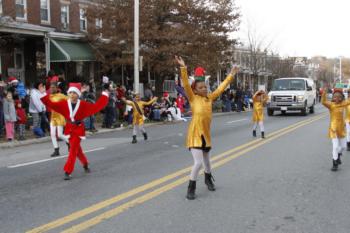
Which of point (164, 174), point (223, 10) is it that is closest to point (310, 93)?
point (223, 10)

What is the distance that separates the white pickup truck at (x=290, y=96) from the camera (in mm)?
26366

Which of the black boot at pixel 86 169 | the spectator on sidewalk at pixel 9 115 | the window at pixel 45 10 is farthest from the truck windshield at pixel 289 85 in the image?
the black boot at pixel 86 169

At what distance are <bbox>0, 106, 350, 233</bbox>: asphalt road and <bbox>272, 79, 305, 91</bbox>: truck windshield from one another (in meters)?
16.0

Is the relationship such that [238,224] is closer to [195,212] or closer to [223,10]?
[195,212]

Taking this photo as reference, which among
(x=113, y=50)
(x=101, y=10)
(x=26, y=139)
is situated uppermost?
(x=101, y=10)

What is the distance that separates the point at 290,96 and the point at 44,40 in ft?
44.9

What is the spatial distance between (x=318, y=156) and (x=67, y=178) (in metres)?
5.76

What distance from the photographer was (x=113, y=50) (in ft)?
84.0

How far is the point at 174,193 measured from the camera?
6977mm

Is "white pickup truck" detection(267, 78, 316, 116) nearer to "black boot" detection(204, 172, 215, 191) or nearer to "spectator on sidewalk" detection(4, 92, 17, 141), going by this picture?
"spectator on sidewalk" detection(4, 92, 17, 141)

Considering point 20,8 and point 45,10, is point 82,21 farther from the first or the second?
point 20,8

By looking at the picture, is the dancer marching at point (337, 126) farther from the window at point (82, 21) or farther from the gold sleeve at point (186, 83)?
the window at point (82, 21)

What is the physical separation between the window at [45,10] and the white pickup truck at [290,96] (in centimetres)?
1335

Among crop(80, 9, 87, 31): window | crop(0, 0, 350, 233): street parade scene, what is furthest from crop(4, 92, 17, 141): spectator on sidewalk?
crop(80, 9, 87, 31): window
